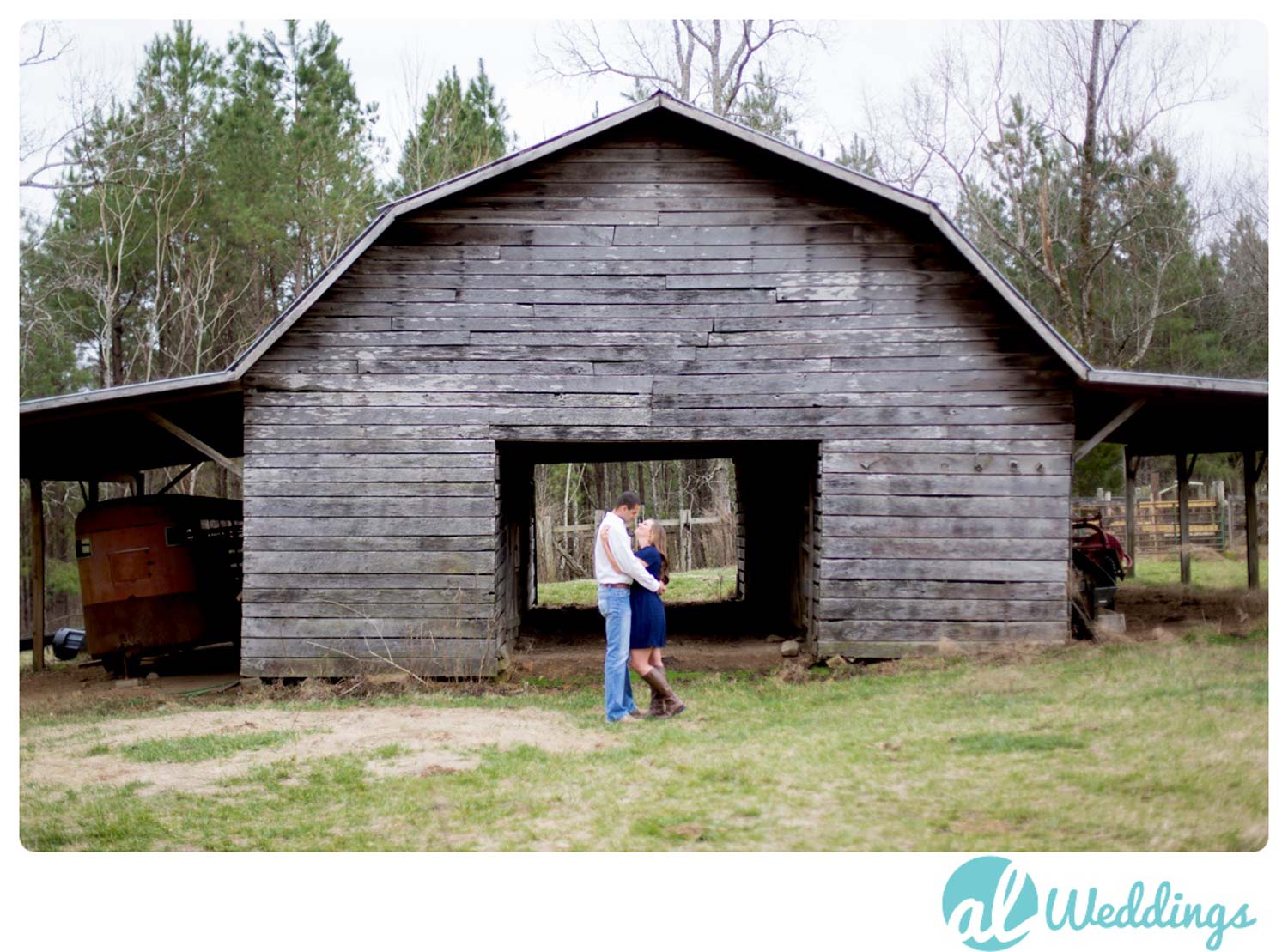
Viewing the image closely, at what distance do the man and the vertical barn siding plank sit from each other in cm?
233

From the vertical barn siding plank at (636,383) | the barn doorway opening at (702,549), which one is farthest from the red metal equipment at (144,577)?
the barn doorway opening at (702,549)

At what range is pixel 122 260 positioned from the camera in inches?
596

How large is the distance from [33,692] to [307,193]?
11.2 meters

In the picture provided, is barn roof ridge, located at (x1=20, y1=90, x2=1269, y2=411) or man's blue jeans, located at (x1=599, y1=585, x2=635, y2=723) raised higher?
barn roof ridge, located at (x1=20, y1=90, x2=1269, y2=411)

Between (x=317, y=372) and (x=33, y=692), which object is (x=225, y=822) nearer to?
(x=317, y=372)

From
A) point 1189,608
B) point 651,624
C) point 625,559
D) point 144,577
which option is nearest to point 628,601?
point 651,624

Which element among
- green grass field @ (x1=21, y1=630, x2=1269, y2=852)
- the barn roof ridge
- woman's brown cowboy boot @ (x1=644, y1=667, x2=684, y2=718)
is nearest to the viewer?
green grass field @ (x1=21, y1=630, x2=1269, y2=852)

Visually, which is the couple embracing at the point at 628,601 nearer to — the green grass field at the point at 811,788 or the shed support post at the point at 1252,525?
the green grass field at the point at 811,788

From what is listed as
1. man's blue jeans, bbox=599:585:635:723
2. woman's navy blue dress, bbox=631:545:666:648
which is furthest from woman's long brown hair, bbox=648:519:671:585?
man's blue jeans, bbox=599:585:635:723

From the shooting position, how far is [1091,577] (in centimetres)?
1296
